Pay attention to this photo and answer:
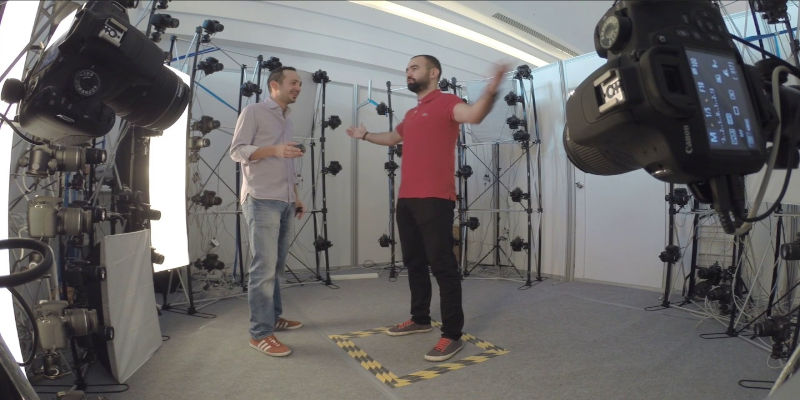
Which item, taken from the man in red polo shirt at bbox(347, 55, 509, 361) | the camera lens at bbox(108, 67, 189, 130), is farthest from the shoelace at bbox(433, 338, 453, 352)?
the camera lens at bbox(108, 67, 189, 130)

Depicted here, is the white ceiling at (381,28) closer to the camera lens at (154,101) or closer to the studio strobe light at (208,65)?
the studio strobe light at (208,65)

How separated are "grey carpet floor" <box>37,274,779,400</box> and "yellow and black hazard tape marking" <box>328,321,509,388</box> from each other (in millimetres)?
34

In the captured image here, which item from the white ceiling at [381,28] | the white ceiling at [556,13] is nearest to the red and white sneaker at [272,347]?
the white ceiling at [381,28]

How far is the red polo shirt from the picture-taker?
2254 mm

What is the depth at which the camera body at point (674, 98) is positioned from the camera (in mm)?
553

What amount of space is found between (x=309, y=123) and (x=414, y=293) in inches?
94.1

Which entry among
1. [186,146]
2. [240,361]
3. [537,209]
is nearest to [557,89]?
[537,209]

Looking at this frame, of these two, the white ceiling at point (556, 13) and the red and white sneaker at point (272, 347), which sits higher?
the white ceiling at point (556, 13)

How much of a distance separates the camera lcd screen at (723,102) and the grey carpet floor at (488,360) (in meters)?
1.49

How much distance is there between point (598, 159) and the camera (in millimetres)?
713

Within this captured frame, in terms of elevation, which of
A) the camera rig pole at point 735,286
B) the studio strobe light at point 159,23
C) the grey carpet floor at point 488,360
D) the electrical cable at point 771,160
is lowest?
the grey carpet floor at point 488,360

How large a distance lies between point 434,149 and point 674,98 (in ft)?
5.71

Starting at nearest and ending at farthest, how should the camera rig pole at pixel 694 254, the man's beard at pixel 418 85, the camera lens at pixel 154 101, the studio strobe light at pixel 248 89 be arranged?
the camera lens at pixel 154 101 < the man's beard at pixel 418 85 < the camera rig pole at pixel 694 254 < the studio strobe light at pixel 248 89

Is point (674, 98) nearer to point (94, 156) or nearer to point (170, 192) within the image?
point (94, 156)
